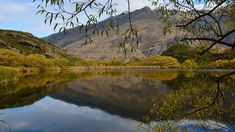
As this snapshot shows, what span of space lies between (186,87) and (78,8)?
9.15 metres

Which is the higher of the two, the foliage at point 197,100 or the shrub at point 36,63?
the shrub at point 36,63

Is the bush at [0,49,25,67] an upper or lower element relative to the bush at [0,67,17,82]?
upper

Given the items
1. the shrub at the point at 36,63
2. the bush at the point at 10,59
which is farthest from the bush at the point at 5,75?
the shrub at the point at 36,63

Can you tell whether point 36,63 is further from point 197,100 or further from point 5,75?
point 197,100

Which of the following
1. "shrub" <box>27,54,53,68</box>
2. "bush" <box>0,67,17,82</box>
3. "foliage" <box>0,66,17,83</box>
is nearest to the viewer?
"foliage" <box>0,66,17,83</box>

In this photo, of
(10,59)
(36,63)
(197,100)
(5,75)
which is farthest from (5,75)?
(36,63)

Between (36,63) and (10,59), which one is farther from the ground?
(10,59)

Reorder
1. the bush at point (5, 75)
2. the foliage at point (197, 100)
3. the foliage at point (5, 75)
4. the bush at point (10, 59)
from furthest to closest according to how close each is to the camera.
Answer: the bush at point (10, 59), the bush at point (5, 75), the foliage at point (5, 75), the foliage at point (197, 100)

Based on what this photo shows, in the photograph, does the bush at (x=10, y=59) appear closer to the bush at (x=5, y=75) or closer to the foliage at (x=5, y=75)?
the bush at (x=5, y=75)

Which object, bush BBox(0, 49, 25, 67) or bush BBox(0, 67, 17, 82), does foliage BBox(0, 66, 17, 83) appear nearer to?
bush BBox(0, 67, 17, 82)

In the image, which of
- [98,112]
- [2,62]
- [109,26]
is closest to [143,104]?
[98,112]

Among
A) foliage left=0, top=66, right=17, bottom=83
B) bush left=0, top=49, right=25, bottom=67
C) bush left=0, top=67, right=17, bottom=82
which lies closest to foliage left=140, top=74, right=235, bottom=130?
foliage left=0, top=66, right=17, bottom=83

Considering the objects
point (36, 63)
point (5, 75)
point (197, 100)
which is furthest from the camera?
point (36, 63)

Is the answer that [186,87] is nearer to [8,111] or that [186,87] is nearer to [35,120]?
[35,120]
